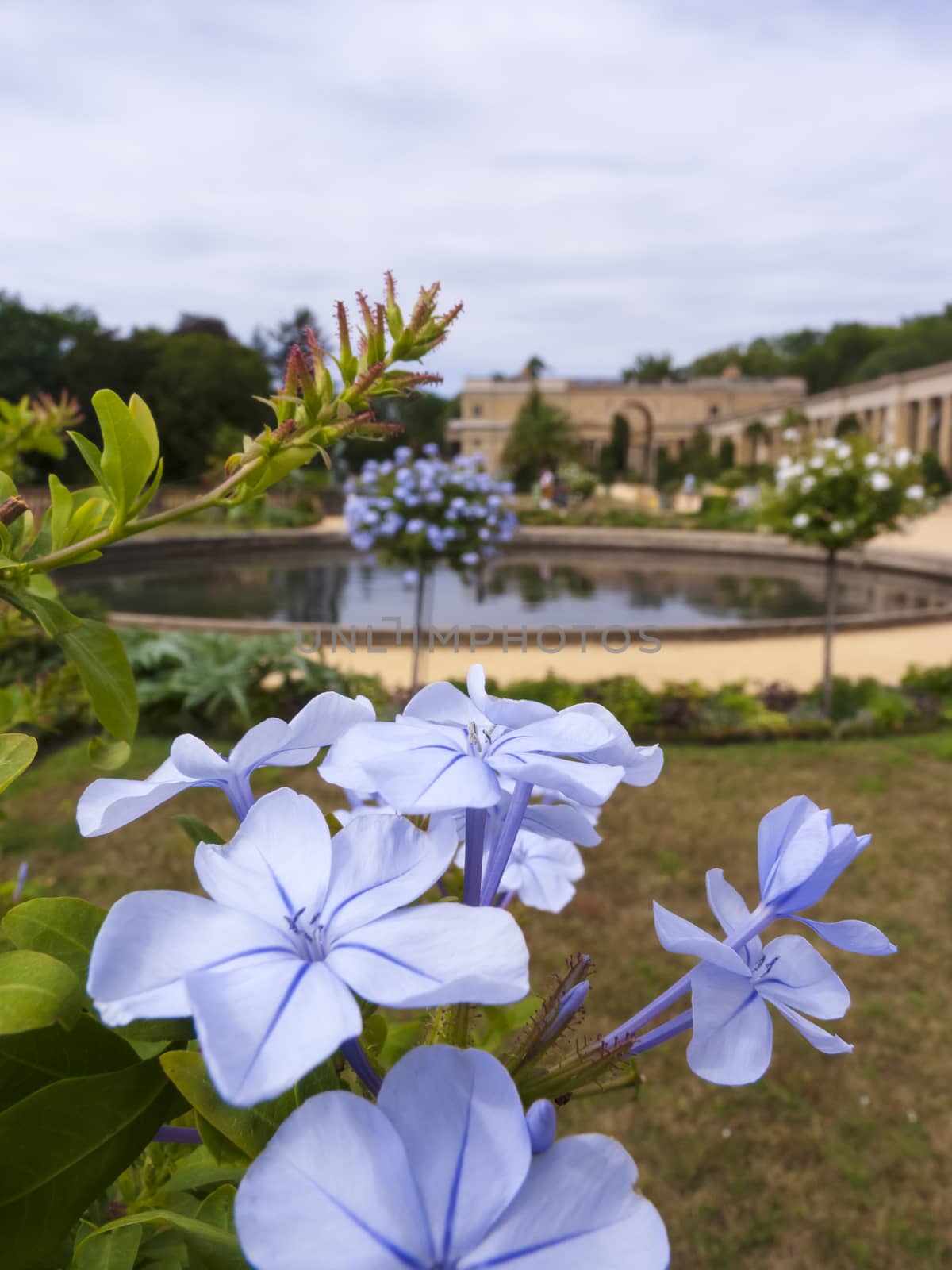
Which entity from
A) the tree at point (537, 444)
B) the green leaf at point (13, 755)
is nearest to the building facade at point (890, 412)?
the tree at point (537, 444)

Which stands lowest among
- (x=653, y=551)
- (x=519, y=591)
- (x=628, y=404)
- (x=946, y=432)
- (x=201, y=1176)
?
(x=519, y=591)

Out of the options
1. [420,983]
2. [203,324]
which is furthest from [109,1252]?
[203,324]

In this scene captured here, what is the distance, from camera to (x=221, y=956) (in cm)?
40

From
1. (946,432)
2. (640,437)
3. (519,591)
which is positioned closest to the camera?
(519,591)

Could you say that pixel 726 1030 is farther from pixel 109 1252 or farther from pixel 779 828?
pixel 109 1252

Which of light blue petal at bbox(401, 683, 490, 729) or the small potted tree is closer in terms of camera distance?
light blue petal at bbox(401, 683, 490, 729)

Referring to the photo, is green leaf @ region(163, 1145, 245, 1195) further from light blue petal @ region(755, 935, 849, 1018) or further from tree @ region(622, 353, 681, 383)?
tree @ region(622, 353, 681, 383)

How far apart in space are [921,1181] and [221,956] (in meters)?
3.40

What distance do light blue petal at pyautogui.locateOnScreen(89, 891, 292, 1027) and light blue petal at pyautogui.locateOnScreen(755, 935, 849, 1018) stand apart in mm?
268

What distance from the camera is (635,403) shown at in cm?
5575

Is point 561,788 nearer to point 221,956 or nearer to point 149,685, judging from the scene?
point 221,956

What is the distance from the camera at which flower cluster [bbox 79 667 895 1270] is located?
1.18 ft

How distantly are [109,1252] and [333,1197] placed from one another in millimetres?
229

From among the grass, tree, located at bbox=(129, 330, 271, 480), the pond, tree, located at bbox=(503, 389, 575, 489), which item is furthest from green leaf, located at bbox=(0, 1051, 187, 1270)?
tree, located at bbox=(503, 389, 575, 489)
